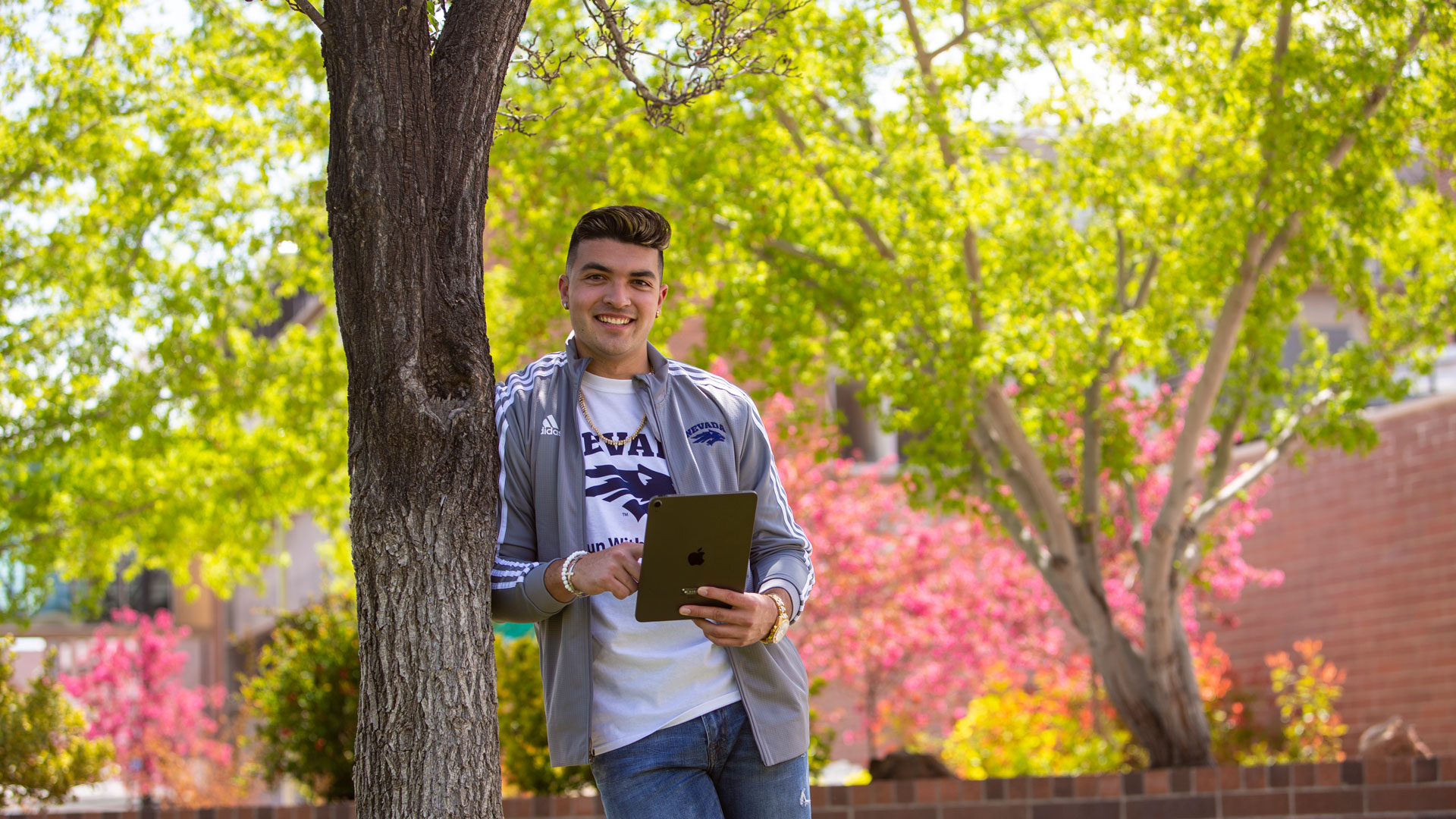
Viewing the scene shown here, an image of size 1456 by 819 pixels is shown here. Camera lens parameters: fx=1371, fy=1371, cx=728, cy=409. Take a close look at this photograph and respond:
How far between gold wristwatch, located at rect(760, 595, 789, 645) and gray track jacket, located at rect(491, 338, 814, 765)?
1.9 inches

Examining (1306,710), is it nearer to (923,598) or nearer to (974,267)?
(923,598)

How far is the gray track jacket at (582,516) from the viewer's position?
2697 mm

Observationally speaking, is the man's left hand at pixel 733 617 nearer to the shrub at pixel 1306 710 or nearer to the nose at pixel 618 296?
the nose at pixel 618 296

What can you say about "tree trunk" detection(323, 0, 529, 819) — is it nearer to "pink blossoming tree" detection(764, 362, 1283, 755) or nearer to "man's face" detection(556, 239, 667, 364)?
Result: "man's face" detection(556, 239, 667, 364)

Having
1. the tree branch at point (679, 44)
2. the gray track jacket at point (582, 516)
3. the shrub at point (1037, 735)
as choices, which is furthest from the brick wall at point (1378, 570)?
the gray track jacket at point (582, 516)

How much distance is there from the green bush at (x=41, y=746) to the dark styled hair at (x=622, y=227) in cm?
627

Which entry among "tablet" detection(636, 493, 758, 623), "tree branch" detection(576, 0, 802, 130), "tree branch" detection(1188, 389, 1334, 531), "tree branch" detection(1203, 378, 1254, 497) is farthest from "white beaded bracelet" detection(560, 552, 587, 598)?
"tree branch" detection(1203, 378, 1254, 497)

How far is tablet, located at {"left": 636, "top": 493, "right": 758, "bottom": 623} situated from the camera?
244 cm

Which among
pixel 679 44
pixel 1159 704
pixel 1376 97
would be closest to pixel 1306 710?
pixel 1159 704

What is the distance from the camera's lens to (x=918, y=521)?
13.4m

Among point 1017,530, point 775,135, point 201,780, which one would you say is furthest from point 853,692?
point 201,780

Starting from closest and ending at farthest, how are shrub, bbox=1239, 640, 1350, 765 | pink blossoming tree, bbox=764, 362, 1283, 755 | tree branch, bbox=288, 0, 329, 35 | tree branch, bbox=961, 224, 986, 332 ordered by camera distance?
tree branch, bbox=288, 0, 329, 35 → tree branch, bbox=961, 224, 986, 332 → shrub, bbox=1239, 640, 1350, 765 → pink blossoming tree, bbox=764, 362, 1283, 755

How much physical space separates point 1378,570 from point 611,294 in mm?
9592

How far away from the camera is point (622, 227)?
2.89 metres
